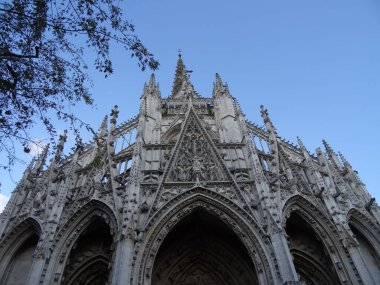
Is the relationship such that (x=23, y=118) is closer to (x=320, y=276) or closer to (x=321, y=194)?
(x=321, y=194)

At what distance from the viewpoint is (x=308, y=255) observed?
14836 mm

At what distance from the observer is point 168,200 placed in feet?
45.2

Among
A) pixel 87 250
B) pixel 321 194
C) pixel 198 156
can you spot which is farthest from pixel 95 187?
pixel 321 194

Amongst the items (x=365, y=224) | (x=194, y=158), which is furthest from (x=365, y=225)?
(x=194, y=158)

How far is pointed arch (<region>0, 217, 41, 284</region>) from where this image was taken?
44.8 ft

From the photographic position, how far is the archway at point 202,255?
47.9 feet

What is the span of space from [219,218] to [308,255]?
4.66m

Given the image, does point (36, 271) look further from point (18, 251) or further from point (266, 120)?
point (266, 120)

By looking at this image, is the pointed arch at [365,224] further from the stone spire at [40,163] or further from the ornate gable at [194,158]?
the stone spire at [40,163]

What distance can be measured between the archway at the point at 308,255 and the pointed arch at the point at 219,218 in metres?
2.90

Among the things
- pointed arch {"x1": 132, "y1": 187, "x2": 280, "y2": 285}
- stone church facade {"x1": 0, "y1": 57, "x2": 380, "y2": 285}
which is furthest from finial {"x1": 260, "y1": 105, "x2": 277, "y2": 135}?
pointed arch {"x1": 132, "y1": 187, "x2": 280, "y2": 285}

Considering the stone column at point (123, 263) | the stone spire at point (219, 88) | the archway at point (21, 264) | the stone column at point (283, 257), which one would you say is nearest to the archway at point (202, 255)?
the stone column at point (283, 257)

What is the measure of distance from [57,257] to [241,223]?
24.0 feet

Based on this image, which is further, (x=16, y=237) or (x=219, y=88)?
(x=219, y=88)
